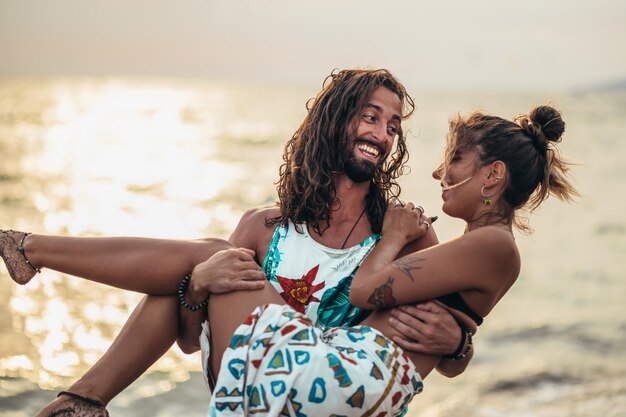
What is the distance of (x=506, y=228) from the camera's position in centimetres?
374

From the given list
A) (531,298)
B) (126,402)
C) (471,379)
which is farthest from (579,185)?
(126,402)

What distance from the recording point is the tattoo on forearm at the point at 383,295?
356 centimetres

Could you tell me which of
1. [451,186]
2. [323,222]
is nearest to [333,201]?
[323,222]

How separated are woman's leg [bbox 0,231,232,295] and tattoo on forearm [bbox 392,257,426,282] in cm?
82

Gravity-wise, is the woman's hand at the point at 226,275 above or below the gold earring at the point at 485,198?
below

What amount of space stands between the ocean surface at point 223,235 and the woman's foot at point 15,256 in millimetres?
2576

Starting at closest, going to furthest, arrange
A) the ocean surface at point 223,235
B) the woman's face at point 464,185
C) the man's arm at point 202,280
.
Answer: the man's arm at point 202,280 → the woman's face at point 464,185 → the ocean surface at point 223,235

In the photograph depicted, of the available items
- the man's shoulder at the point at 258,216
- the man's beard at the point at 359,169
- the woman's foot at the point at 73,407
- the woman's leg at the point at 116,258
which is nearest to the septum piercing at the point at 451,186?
the man's beard at the point at 359,169

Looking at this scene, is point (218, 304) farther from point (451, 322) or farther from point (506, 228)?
point (506, 228)

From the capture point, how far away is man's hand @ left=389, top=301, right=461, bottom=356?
357 centimetres

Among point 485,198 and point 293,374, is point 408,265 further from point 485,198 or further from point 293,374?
point 293,374

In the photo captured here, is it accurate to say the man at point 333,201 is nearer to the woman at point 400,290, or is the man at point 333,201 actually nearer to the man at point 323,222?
the man at point 323,222

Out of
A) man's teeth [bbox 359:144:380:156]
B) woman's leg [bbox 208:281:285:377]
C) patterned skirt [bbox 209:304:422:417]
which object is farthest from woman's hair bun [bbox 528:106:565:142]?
woman's leg [bbox 208:281:285:377]

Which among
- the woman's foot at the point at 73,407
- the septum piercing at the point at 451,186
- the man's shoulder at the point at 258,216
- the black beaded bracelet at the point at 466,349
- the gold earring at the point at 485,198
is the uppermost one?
the septum piercing at the point at 451,186
